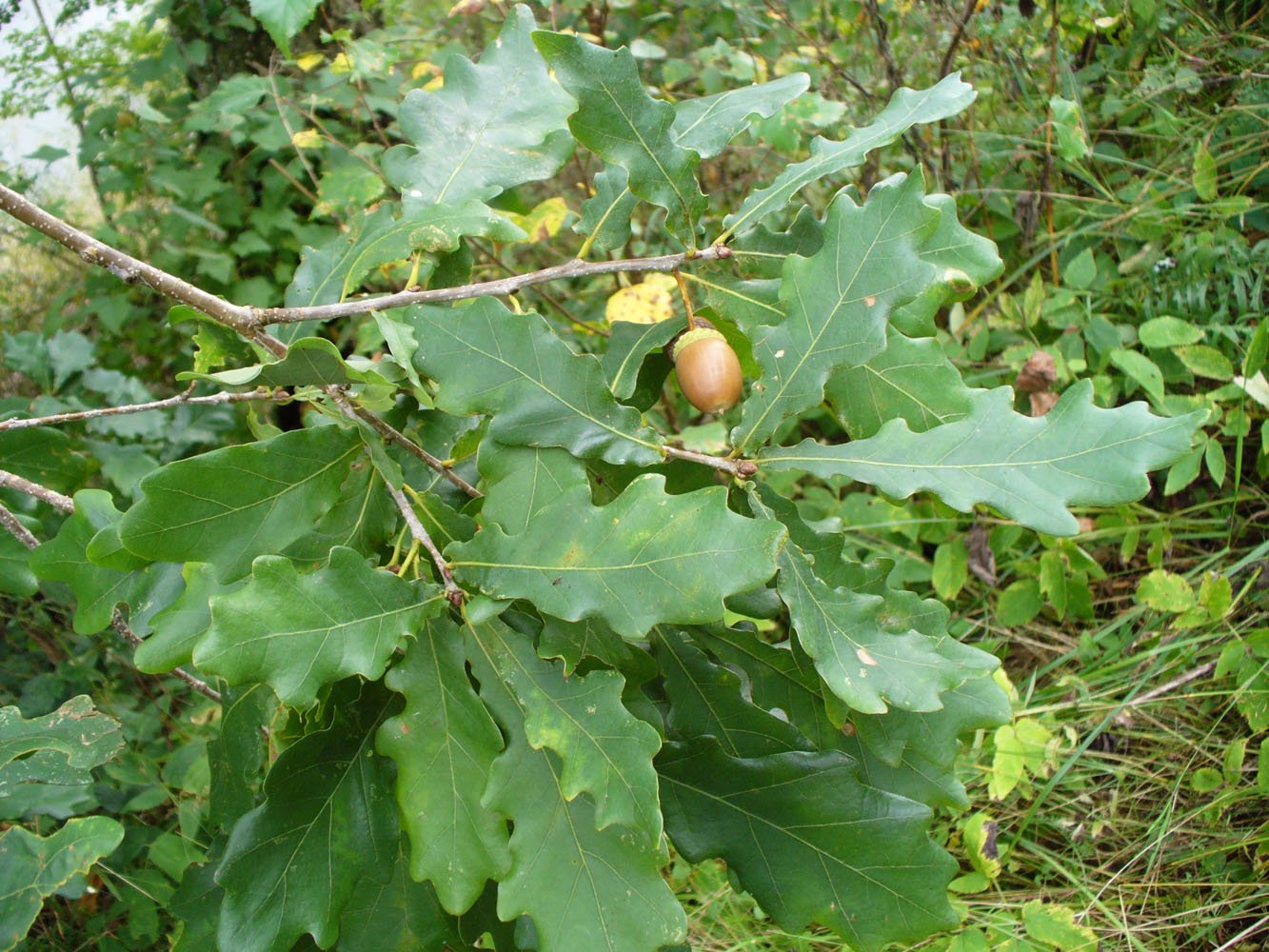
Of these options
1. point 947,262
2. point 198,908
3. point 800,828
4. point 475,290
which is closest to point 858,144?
point 947,262

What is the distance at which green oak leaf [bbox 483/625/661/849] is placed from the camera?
720 mm

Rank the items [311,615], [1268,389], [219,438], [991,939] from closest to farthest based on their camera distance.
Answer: [311,615] < [991,939] < [1268,389] < [219,438]

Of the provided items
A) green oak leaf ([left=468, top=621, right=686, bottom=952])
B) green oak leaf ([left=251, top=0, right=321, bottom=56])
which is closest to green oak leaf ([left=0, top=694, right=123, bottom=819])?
green oak leaf ([left=468, top=621, right=686, bottom=952])

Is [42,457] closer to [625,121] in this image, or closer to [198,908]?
[198,908]

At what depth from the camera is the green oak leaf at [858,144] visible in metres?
0.91

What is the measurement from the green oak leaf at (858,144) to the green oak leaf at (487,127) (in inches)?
8.7

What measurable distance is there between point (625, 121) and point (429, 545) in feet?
1.36

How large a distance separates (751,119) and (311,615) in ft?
2.07

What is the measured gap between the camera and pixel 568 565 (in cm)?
78

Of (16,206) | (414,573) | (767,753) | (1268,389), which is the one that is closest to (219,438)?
(16,206)

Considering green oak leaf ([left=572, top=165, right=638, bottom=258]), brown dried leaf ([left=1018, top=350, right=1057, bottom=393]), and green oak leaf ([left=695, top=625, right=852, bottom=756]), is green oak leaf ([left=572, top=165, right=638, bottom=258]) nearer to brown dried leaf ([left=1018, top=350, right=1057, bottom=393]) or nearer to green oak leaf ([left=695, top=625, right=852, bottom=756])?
green oak leaf ([left=695, top=625, right=852, bottom=756])

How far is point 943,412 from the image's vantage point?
0.91 meters

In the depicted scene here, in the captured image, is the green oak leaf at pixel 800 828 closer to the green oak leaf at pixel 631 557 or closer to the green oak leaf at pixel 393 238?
the green oak leaf at pixel 631 557

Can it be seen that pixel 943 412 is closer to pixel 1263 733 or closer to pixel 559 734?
pixel 559 734
